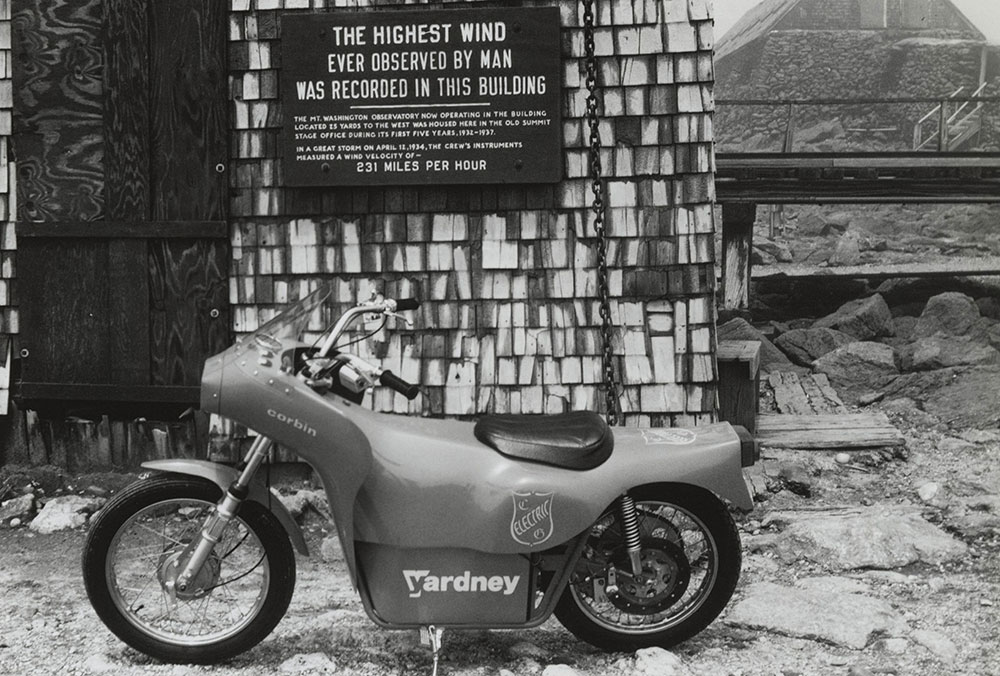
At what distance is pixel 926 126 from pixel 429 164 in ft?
95.0

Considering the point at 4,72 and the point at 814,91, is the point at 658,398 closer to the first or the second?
the point at 4,72

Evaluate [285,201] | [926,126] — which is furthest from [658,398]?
[926,126]

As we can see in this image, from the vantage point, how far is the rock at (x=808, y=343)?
10.4 meters

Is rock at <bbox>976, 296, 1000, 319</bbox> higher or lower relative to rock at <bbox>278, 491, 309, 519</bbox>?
higher

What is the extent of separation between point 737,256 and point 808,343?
3.20 metres

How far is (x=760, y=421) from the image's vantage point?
7.19m

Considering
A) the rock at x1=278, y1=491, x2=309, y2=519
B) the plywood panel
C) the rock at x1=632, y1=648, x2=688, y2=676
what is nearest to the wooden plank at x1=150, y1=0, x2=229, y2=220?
the plywood panel

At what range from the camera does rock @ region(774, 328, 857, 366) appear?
10.4 meters

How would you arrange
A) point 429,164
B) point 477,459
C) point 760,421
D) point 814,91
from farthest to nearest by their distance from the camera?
point 814,91 < point 760,421 < point 429,164 < point 477,459

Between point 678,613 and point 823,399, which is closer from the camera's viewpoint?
point 678,613

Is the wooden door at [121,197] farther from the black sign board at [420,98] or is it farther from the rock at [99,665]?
the rock at [99,665]

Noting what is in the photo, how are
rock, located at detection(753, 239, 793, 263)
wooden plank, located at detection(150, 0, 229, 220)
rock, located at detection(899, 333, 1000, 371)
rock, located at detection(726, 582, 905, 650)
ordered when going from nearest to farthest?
rock, located at detection(726, 582, 905, 650) → wooden plank, located at detection(150, 0, 229, 220) → rock, located at detection(899, 333, 1000, 371) → rock, located at detection(753, 239, 793, 263)

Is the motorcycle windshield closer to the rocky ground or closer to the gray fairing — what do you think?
the gray fairing

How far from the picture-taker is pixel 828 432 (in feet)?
22.5
